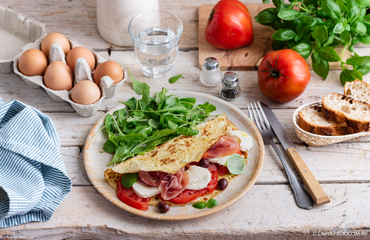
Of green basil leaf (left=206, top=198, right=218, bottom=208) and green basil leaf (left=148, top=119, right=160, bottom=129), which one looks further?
green basil leaf (left=148, top=119, right=160, bottom=129)

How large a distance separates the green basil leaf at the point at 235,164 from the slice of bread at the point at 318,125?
358 millimetres

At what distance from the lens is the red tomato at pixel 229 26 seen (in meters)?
1.99

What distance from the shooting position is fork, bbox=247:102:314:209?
4.53 ft

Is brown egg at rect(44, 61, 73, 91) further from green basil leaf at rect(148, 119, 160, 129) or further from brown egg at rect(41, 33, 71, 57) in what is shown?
green basil leaf at rect(148, 119, 160, 129)

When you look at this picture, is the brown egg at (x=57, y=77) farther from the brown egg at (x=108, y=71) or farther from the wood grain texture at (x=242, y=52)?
the wood grain texture at (x=242, y=52)

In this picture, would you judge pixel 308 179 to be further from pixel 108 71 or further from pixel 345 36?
pixel 108 71

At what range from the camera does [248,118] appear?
64.7 inches

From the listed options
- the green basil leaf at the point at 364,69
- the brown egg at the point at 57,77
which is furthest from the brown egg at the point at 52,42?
the green basil leaf at the point at 364,69

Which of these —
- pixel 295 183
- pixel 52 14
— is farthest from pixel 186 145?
pixel 52 14

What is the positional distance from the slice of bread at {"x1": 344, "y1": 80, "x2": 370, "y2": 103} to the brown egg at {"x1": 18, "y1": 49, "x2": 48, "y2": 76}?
151 centimetres

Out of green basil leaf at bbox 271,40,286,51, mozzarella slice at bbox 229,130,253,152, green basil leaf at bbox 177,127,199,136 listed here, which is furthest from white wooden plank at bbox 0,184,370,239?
green basil leaf at bbox 271,40,286,51

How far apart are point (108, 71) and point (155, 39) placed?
0.46 m

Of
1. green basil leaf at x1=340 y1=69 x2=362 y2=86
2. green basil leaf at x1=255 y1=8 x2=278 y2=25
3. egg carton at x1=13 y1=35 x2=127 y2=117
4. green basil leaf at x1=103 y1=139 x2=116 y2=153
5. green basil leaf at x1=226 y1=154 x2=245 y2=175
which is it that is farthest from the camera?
green basil leaf at x1=255 y1=8 x2=278 y2=25

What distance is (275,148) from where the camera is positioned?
156cm
